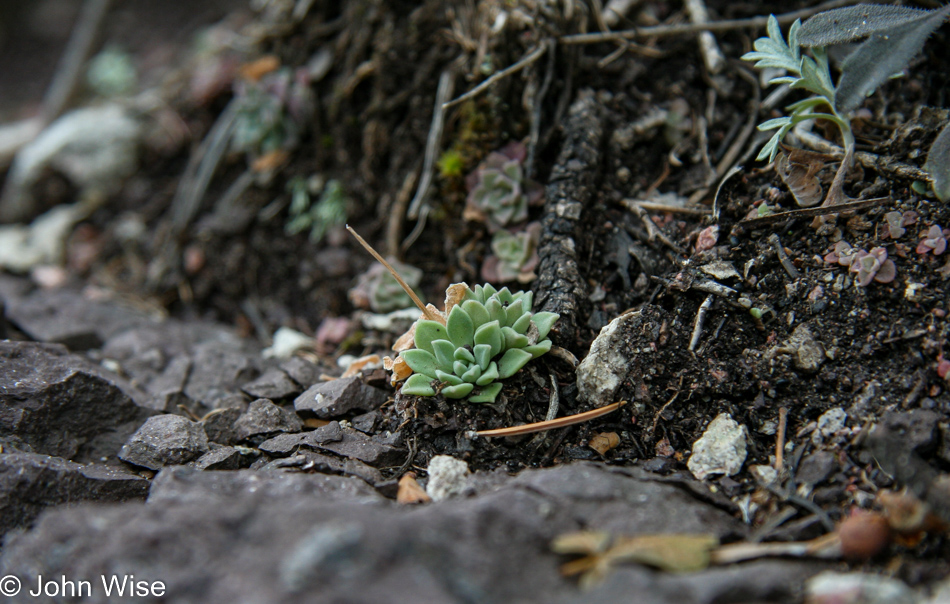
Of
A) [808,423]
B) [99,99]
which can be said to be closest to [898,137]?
[808,423]

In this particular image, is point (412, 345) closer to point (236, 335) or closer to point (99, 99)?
point (236, 335)

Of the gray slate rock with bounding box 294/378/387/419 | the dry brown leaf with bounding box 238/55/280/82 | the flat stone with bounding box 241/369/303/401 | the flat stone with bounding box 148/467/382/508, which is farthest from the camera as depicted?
the dry brown leaf with bounding box 238/55/280/82

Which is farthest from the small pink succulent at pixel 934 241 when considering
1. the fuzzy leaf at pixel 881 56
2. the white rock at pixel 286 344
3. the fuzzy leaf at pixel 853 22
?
the white rock at pixel 286 344

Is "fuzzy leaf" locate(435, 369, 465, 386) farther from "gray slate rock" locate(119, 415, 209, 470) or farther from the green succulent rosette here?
"gray slate rock" locate(119, 415, 209, 470)

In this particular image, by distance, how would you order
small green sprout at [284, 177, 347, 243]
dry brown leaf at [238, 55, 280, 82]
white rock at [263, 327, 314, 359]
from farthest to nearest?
dry brown leaf at [238, 55, 280, 82], small green sprout at [284, 177, 347, 243], white rock at [263, 327, 314, 359]

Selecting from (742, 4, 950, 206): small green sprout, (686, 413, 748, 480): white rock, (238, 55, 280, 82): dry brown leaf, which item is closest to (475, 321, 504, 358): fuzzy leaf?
(686, 413, 748, 480): white rock

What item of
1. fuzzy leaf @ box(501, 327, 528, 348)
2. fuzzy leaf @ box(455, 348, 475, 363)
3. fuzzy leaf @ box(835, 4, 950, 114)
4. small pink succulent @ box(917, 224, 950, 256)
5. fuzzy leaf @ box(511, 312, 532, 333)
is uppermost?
fuzzy leaf @ box(835, 4, 950, 114)

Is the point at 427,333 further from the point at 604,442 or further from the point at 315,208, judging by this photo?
the point at 315,208

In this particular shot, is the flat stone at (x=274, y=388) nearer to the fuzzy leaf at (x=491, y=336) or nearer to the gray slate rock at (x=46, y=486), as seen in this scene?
the gray slate rock at (x=46, y=486)
